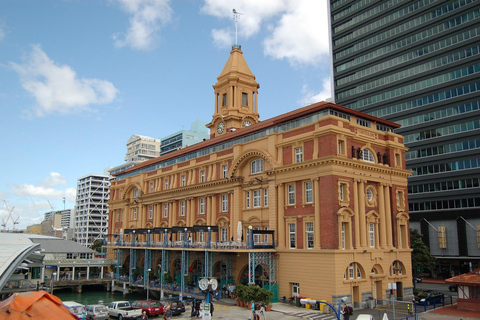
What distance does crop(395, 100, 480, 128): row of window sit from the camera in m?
70.4

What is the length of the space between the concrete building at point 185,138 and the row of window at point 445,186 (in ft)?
325

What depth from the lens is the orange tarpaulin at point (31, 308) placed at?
431 inches

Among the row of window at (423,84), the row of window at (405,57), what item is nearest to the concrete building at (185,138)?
the row of window at (405,57)

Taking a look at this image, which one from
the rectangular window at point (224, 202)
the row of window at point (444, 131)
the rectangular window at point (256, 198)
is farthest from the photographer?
the row of window at point (444, 131)

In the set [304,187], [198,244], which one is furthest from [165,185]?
[304,187]

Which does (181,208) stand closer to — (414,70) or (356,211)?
(356,211)

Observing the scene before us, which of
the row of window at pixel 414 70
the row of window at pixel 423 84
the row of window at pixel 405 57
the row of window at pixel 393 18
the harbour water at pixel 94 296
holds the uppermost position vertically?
the row of window at pixel 393 18

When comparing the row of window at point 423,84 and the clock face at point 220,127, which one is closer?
the clock face at point 220,127

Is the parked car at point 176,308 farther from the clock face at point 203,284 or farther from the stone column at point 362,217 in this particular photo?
the stone column at point 362,217

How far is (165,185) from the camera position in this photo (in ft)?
228

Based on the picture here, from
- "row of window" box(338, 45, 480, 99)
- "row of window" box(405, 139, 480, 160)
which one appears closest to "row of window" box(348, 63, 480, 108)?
"row of window" box(338, 45, 480, 99)

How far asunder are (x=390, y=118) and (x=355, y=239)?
46056mm

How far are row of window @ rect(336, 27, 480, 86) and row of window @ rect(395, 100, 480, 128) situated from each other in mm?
10812

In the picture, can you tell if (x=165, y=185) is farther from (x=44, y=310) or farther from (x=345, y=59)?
(x=44, y=310)
